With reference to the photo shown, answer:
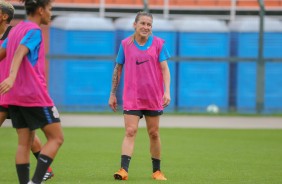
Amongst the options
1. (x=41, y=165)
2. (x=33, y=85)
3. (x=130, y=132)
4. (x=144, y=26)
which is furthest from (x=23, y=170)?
(x=144, y=26)

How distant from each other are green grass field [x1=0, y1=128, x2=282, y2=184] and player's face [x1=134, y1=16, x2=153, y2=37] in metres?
1.62

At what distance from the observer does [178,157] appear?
40.4 feet

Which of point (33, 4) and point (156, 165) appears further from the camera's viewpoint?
point (156, 165)

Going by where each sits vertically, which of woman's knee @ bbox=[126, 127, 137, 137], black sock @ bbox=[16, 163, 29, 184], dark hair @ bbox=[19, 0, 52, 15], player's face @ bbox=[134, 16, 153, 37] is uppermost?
dark hair @ bbox=[19, 0, 52, 15]

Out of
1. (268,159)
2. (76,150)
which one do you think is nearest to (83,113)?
(76,150)

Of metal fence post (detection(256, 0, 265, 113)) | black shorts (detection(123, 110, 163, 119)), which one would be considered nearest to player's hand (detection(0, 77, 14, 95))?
black shorts (detection(123, 110, 163, 119))

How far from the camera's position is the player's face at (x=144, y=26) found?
9633mm

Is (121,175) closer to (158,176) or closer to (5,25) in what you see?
(158,176)

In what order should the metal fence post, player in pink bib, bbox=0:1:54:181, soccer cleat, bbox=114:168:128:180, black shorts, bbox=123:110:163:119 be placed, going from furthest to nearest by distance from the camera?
the metal fence post
black shorts, bbox=123:110:163:119
soccer cleat, bbox=114:168:128:180
player in pink bib, bbox=0:1:54:181

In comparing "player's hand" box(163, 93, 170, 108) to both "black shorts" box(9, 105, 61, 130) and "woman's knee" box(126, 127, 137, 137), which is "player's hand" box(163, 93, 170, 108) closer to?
"woman's knee" box(126, 127, 137, 137)

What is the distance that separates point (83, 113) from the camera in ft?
71.2

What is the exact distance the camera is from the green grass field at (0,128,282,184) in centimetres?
984

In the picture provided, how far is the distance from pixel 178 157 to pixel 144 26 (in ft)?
10.3

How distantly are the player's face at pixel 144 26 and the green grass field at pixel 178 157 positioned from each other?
1625 millimetres
